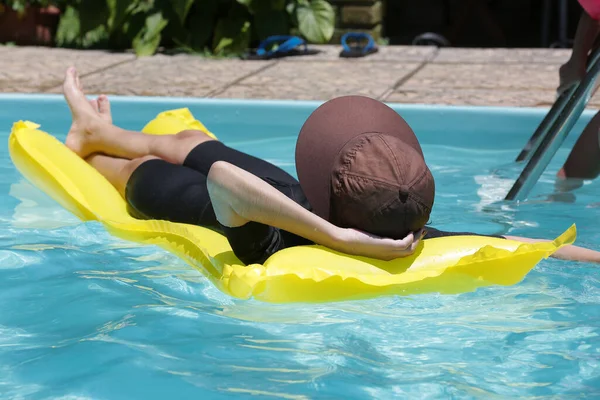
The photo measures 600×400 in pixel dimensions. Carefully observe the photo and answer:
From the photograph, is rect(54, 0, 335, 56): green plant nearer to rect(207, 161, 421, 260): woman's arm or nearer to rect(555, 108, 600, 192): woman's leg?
rect(555, 108, 600, 192): woman's leg

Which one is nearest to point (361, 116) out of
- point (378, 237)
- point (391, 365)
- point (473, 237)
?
point (378, 237)

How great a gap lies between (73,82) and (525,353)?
248 centimetres

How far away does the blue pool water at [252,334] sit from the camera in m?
2.06

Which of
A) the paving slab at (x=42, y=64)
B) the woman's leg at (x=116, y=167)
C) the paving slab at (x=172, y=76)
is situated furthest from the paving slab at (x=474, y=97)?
the paving slab at (x=42, y=64)

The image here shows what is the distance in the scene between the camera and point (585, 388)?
2055 mm

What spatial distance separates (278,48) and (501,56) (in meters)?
1.83

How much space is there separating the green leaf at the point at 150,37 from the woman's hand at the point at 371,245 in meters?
5.30

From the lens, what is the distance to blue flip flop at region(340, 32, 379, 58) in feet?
24.1

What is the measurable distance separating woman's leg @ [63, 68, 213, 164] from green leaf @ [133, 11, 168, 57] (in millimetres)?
3591

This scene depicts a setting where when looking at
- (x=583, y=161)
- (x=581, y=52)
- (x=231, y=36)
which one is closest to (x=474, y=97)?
(x=583, y=161)

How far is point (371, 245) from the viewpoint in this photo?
8.18ft

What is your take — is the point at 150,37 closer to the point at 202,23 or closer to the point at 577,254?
the point at 202,23

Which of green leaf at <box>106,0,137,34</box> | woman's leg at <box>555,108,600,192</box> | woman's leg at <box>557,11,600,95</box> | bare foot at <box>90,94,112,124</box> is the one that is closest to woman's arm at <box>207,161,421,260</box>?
bare foot at <box>90,94,112,124</box>

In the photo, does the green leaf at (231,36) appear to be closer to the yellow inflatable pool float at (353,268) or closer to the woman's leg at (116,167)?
the woman's leg at (116,167)
